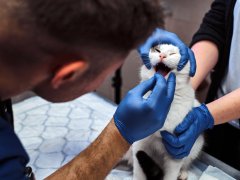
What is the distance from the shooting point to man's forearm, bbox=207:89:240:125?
88 centimetres

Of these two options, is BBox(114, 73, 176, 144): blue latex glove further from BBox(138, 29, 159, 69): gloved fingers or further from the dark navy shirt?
the dark navy shirt

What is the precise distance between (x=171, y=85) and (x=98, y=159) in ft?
0.79

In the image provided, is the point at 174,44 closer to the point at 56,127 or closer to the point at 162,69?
the point at 162,69

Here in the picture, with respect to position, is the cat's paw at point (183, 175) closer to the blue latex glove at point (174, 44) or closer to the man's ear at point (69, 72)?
the blue latex glove at point (174, 44)

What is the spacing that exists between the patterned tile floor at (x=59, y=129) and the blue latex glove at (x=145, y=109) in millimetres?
252

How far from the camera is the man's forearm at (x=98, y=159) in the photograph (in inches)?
27.1

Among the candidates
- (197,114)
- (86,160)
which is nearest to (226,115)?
(197,114)

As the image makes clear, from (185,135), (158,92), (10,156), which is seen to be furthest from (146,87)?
(10,156)

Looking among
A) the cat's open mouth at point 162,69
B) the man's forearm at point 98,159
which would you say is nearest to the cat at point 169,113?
the cat's open mouth at point 162,69

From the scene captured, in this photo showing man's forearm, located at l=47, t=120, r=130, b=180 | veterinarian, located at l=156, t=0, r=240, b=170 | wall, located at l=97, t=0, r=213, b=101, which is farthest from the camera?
wall, located at l=97, t=0, r=213, b=101

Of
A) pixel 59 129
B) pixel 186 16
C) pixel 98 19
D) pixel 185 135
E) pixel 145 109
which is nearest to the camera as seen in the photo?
pixel 98 19

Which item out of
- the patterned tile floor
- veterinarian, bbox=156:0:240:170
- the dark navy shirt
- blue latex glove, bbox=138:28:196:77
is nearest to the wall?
the patterned tile floor

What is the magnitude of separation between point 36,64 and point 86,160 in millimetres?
343

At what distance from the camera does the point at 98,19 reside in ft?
1.32
